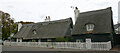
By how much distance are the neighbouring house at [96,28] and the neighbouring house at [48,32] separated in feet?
10.9

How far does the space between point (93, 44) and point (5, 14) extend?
35198 mm

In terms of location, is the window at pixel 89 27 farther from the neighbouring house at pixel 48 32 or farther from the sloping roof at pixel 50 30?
the sloping roof at pixel 50 30

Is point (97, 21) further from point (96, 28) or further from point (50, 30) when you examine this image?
point (50, 30)

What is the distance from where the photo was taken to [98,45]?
1872 cm

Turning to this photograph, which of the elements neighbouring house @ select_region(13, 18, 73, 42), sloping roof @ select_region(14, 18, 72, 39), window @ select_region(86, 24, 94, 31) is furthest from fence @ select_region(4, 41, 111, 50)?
window @ select_region(86, 24, 94, 31)

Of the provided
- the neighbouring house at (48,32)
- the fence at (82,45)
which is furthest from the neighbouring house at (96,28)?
the neighbouring house at (48,32)

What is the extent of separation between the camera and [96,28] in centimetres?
2231

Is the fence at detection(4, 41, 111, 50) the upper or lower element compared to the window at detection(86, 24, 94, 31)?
lower

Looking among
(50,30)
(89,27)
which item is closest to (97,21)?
(89,27)

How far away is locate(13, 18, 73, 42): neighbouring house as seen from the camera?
2715cm

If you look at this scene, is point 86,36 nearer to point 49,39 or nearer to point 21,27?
point 49,39

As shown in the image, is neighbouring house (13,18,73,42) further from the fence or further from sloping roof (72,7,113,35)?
sloping roof (72,7,113,35)

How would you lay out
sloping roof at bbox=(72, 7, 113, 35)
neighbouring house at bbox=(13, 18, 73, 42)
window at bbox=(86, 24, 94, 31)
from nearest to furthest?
sloping roof at bbox=(72, 7, 113, 35) → window at bbox=(86, 24, 94, 31) → neighbouring house at bbox=(13, 18, 73, 42)

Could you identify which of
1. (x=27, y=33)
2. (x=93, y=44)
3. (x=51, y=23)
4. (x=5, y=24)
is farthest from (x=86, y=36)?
(x=5, y=24)
